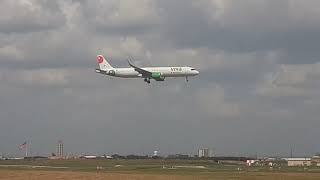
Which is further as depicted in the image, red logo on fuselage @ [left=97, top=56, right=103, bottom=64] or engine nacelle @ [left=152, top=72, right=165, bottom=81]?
red logo on fuselage @ [left=97, top=56, right=103, bottom=64]

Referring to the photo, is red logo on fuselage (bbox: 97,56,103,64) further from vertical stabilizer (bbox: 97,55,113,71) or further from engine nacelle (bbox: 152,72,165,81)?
engine nacelle (bbox: 152,72,165,81)

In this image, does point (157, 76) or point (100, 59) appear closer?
point (157, 76)

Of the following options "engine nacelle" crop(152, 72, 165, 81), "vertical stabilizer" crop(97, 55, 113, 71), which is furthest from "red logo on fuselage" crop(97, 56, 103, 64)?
"engine nacelle" crop(152, 72, 165, 81)

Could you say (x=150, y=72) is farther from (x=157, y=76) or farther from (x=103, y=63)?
(x=103, y=63)

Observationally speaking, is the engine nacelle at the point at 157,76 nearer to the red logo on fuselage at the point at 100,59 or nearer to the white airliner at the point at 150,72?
the white airliner at the point at 150,72

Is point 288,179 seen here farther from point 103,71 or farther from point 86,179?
point 103,71

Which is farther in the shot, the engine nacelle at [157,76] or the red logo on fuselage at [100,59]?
the red logo on fuselage at [100,59]

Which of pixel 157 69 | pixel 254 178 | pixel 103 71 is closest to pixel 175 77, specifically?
pixel 157 69

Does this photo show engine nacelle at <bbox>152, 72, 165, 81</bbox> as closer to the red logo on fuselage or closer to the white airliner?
the white airliner

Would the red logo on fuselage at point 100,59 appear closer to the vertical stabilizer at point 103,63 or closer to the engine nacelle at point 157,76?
the vertical stabilizer at point 103,63

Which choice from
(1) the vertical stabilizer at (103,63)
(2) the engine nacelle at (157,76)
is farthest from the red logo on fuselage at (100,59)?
(2) the engine nacelle at (157,76)

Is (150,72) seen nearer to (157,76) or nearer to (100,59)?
(157,76)

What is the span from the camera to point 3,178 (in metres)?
92.4

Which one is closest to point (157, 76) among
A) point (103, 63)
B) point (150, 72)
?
point (150, 72)
